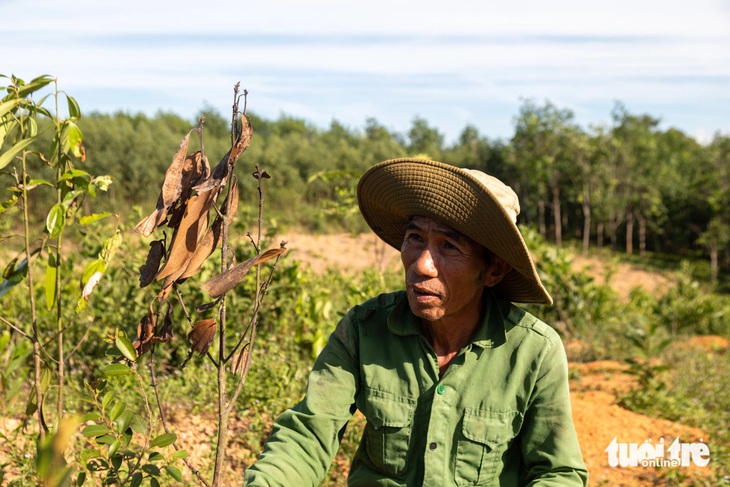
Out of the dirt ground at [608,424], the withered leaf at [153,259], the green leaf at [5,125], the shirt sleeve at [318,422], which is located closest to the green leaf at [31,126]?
the green leaf at [5,125]

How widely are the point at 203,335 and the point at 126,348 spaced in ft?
0.62

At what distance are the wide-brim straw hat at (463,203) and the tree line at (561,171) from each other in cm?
1340

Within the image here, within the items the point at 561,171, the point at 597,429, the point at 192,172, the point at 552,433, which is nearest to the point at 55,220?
the point at 192,172

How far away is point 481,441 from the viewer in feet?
5.82

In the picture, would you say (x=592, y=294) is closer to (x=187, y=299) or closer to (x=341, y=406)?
(x=187, y=299)

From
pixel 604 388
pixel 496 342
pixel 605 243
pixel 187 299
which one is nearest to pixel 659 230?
pixel 605 243

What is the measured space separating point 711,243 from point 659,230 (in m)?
3.16

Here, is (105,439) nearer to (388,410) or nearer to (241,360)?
(241,360)

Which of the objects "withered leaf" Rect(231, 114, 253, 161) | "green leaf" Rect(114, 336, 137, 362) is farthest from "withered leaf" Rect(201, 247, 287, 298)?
"green leaf" Rect(114, 336, 137, 362)

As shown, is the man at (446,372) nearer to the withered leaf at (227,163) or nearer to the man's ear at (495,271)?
the man's ear at (495,271)

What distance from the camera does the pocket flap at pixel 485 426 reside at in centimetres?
177

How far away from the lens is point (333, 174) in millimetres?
5043

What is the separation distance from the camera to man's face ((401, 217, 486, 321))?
1743mm

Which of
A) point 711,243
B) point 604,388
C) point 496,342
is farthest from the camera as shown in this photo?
point 711,243
